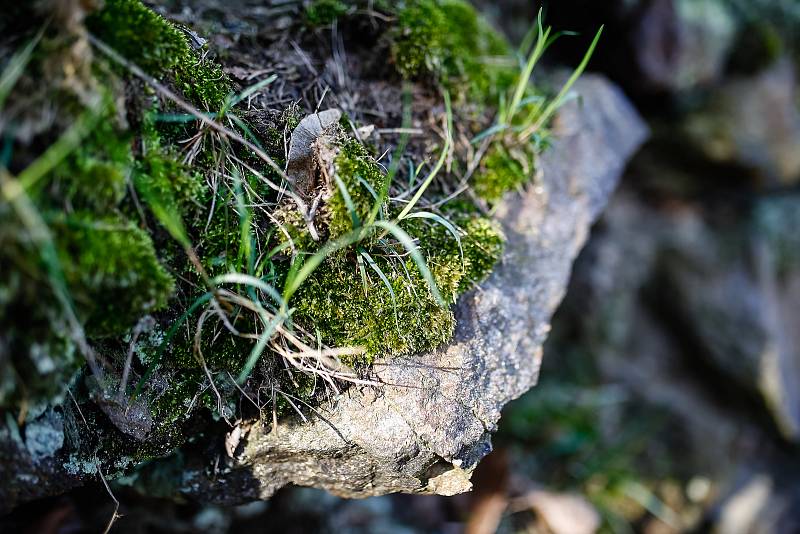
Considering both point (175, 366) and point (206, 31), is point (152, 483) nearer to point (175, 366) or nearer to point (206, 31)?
point (175, 366)

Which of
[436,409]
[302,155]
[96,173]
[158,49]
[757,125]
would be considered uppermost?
[158,49]

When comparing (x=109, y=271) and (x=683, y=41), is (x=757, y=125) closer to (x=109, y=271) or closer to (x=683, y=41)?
(x=683, y=41)

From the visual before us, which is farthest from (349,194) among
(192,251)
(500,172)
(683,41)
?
(683,41)

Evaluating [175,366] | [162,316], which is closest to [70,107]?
[162,316]

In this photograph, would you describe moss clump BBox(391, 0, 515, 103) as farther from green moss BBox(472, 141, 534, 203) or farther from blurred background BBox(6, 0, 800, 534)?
blurred background BBox(6, 0, 800, 534)

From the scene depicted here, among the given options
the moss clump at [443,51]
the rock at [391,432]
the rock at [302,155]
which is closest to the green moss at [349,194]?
the rock at [302,155]

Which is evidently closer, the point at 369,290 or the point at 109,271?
the point at 109,271
